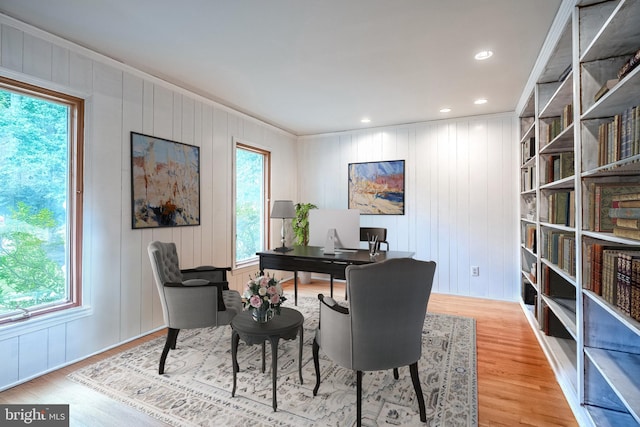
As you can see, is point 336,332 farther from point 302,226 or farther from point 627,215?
point 302,226

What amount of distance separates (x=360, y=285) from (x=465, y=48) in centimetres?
230

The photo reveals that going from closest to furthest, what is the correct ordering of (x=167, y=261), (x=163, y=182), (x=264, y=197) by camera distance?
1. (x=167, y=261)
2. (x=163, y=182)
3. (x=264, y=197)

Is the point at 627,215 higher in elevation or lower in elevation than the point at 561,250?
higher

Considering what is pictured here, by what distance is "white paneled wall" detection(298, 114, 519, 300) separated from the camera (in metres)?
4.53

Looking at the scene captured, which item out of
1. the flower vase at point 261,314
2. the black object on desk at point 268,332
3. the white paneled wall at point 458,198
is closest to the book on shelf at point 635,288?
the black object on desk at point 268,332

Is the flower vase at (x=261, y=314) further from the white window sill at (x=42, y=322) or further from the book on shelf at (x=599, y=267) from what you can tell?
the book on shelf at (x=599, y=267)

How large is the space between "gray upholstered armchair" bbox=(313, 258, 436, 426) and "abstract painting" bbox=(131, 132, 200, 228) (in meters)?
2.36

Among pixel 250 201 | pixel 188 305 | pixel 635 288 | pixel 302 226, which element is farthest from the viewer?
pixel 302 226

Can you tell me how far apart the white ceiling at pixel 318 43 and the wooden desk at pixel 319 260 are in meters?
1.86

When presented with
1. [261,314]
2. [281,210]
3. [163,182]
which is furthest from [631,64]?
[163,182]

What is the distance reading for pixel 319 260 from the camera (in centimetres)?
325

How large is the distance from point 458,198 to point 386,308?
11.7 feet

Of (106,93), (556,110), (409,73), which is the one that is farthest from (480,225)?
(106,93)

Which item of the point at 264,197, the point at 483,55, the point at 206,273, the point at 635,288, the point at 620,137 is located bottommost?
the point at 206,273
